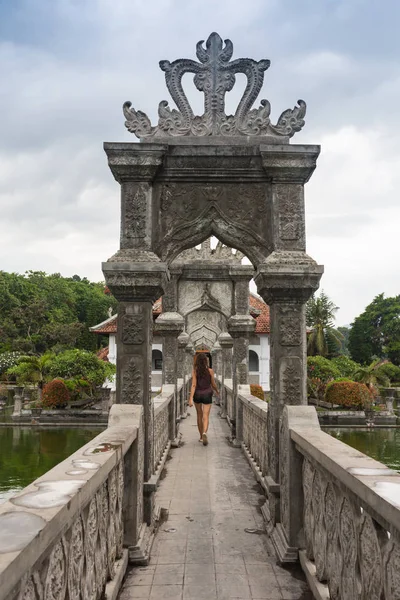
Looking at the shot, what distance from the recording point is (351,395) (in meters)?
22.0

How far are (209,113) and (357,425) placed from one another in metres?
18.7

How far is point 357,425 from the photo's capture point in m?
21.3

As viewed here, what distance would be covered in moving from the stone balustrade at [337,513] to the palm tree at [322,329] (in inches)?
1296

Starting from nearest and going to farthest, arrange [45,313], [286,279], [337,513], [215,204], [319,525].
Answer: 1. [337,513]
2. [319,525]
3. [286,279]
4. [215,204]
5. [45,313]

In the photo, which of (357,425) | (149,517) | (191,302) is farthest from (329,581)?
(357,425)

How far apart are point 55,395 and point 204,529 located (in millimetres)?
18878

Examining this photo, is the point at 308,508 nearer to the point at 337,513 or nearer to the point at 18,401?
the point at 337,513

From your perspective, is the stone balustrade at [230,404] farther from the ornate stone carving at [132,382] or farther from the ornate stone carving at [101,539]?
the ornate stone carving at [101,539]

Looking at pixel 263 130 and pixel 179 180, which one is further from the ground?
pixel 263 130

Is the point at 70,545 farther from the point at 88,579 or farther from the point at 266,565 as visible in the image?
the point at 266,565

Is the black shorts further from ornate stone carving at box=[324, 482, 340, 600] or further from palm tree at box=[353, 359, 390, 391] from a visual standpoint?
palm tree at box=[353, 359, 390, 391]

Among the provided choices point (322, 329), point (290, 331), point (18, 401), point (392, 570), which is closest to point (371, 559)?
point (392, 570)

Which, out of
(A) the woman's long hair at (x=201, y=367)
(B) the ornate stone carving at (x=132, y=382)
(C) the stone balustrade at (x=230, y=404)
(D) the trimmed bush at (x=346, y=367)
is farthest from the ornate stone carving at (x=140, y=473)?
(D) the trimmed bush at (x=346, y=367)

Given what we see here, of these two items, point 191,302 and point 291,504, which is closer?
point 291,504
